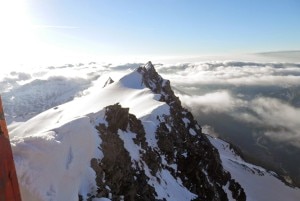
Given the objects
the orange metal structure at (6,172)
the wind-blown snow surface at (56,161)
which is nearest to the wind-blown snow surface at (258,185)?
the wind-blown snow surface at (56,161)

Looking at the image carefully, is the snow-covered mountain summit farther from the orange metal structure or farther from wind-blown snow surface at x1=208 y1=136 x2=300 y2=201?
the orange metal structure

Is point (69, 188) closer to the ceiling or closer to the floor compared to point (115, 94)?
closer to the ceiling

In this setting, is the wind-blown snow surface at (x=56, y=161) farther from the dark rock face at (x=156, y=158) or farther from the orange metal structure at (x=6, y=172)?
the orange metal structure at (x=6, y=172)

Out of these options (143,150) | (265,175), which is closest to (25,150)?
(143,150)

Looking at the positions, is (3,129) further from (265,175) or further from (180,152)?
(265,175)

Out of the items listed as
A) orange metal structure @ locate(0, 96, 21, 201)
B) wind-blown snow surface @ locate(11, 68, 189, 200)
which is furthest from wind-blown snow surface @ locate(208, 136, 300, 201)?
orange metal structure @ locate(0, 96, 21, 201)

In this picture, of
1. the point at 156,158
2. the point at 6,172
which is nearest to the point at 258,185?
the point at 156,158
